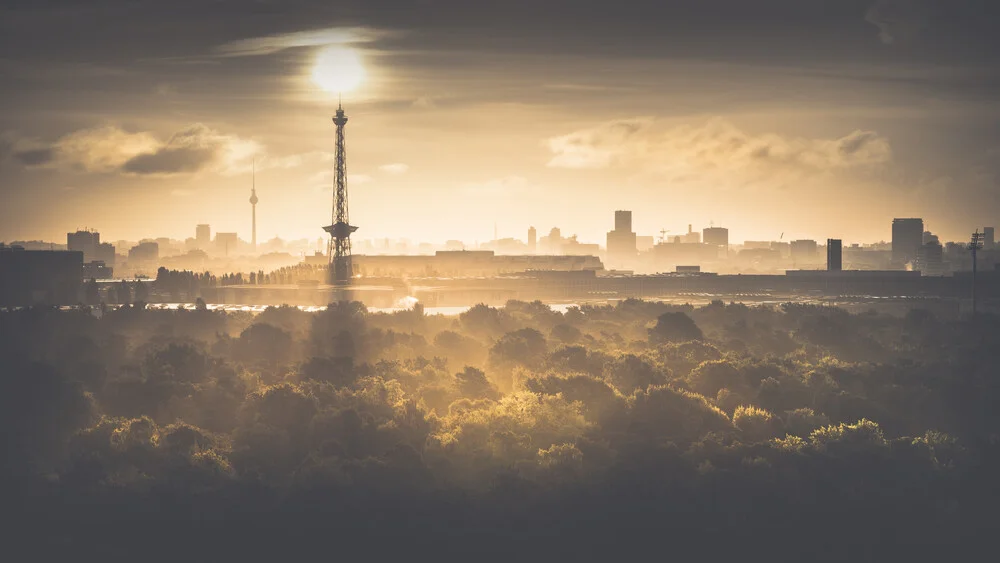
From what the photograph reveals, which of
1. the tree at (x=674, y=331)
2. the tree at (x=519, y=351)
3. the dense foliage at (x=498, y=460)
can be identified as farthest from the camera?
the tree at (x=674, y=331)

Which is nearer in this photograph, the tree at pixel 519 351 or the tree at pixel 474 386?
the tree at pixel 474 386

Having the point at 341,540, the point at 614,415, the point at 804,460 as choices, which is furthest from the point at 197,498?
the point at 804,460

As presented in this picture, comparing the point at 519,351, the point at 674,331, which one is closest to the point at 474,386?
the point at 519,351

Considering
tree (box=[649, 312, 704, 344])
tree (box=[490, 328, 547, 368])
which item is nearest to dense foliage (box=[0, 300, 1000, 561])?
tree (box=[490, 328, 547, 368])

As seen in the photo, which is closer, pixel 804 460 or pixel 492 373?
pixel 804 460

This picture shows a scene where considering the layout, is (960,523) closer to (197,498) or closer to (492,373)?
(197,498)

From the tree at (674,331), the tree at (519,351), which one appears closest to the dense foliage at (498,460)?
the tree at (519,351)

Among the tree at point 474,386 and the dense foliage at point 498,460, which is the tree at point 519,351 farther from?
the tree at point 474,386

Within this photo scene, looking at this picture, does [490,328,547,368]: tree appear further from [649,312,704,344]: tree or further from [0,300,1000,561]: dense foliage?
[649,312,704,344]: tree
